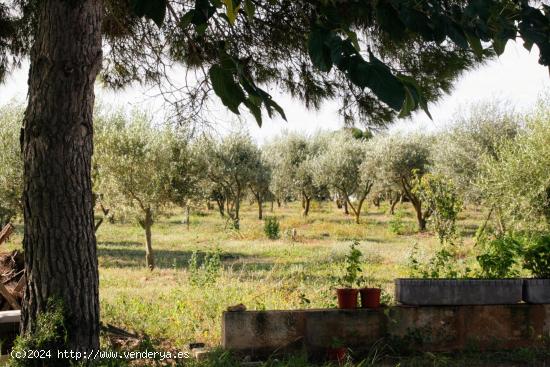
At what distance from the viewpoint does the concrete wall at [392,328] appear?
17.7 feet

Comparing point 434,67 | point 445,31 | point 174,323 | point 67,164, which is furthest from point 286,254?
point 445,31

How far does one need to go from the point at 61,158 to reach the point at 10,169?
15.5 m

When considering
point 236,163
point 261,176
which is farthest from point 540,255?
point 261,176

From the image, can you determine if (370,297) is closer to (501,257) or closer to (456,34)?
(501,257)

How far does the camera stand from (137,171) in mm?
16047

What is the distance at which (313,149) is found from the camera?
130 ft

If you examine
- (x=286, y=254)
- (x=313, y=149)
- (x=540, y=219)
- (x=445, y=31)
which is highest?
(x=313, y=149)

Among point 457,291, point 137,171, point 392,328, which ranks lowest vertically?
point 392,328

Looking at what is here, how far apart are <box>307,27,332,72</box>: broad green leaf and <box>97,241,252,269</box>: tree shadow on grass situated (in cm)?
1277

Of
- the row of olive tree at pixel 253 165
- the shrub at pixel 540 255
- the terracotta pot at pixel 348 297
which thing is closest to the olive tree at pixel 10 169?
the row of olive tree at pixel 253 165

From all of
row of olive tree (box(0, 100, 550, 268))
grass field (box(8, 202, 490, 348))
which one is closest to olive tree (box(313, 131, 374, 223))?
grass field (box(8, 202, 490, 348))

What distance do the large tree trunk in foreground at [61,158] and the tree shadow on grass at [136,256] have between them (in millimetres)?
10035

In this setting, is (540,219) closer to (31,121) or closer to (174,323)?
(174,323)

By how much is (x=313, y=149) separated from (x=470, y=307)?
34.0 meters
